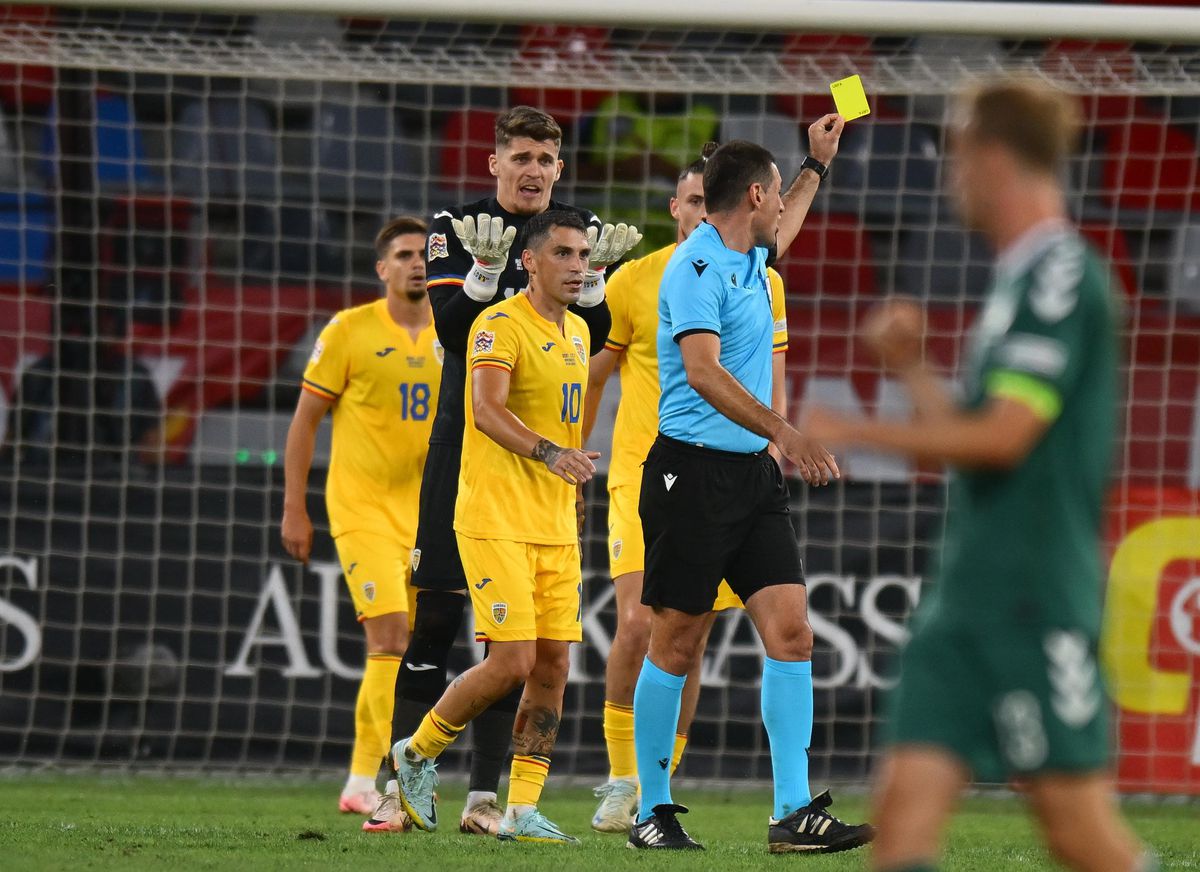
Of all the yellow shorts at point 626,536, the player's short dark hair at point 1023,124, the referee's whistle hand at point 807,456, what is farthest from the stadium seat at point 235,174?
the player's short dark hair at point 1023,124

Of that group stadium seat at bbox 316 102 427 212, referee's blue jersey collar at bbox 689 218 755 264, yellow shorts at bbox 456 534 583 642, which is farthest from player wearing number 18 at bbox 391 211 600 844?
stadium seat at bbox 316 102 427 212

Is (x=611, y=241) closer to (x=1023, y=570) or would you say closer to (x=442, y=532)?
(x=442, y=532)

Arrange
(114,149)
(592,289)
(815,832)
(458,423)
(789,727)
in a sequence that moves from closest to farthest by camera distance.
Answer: (815,832) → (789,727) → (592,289) → (458,423) → (114,149)

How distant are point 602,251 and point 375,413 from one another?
1.60 metres

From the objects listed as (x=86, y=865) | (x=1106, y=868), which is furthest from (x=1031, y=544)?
(x=86, y=865)

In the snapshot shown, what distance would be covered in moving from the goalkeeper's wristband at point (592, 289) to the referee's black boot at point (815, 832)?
1.86 m

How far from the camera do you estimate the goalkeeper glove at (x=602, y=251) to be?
19.1ft

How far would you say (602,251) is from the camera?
231 inches

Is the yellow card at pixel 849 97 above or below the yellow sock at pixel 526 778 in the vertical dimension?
above

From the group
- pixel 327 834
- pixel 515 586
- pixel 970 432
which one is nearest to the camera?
pixel 970 432

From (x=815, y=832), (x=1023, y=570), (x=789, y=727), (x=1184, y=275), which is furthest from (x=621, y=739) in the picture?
(x=1184, y=275)

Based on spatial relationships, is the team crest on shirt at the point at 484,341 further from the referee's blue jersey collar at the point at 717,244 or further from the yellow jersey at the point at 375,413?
the yellow jersey at the point at 375,413

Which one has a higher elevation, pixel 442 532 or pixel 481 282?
pixel 481 282

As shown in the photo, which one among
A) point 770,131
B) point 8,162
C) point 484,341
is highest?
Answer: point 770,131
